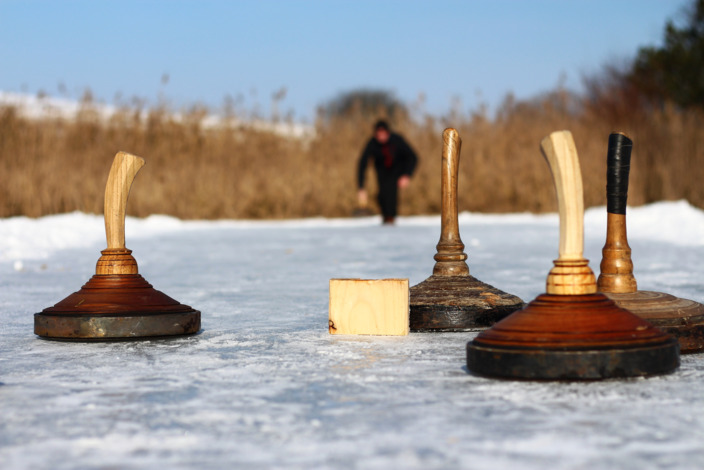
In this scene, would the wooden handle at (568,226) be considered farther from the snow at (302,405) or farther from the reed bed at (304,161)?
the reed bed at (304,161)

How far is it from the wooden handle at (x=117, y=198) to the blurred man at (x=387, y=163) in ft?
24.9

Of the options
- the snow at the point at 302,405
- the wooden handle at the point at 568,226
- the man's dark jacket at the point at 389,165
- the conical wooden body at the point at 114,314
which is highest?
the man's dark jacket at the point at 389,165

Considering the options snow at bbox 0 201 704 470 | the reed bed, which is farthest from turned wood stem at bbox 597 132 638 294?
the reed bed

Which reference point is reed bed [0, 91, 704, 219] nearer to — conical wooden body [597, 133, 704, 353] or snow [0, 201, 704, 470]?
snow [0, 201, 704, 470]

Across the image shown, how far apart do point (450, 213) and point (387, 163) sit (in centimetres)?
761

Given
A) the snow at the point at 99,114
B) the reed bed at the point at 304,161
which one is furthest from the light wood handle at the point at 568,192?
the snow at the point at 99,114

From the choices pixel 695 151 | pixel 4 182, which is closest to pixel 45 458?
pixel 4 182

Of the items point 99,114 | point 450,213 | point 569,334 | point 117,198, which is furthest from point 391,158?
point 569,334

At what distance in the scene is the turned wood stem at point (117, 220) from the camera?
2.66m

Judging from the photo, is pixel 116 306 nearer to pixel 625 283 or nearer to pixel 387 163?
pixel 625 283

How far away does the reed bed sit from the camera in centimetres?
1044

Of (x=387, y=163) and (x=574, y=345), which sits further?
(x=387, y=163)

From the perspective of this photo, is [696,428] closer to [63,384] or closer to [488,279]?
[63,384]

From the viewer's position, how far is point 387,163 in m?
10.4
